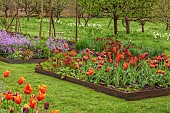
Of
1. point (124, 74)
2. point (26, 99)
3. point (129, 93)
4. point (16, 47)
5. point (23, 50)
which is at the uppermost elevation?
point (16, 47)

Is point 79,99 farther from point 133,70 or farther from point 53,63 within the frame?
point 53,63

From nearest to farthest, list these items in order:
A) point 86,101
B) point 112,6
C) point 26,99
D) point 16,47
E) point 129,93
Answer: point 26,99 < point 86,101 < point 129,93 < point 16,47 < point 112,6

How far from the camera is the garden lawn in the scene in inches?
332

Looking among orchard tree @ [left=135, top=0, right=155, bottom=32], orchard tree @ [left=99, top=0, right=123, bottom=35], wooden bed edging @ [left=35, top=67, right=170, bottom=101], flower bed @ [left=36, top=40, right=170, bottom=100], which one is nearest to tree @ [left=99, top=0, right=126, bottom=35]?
orchard tree @ [left=99, top=0, right=123, bottom=35]

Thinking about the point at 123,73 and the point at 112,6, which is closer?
the point at 123,73

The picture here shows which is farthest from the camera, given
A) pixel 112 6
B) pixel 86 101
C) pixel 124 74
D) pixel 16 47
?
pixel 112 6

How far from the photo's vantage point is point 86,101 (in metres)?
9.06

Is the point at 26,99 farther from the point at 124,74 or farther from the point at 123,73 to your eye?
the point at 123,73

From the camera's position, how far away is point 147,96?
32.0 feet

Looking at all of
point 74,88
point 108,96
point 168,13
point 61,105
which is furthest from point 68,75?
point 168,13

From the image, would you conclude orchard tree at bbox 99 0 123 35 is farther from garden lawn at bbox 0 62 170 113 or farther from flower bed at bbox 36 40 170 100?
garden lawn at bbox 0 62 170 113

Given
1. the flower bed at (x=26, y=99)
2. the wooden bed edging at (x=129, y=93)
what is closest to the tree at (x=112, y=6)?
the wooden bed edging at (x=129, y=93)

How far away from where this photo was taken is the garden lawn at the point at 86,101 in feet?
27.7

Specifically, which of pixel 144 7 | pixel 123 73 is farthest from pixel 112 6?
pixel 123 73
